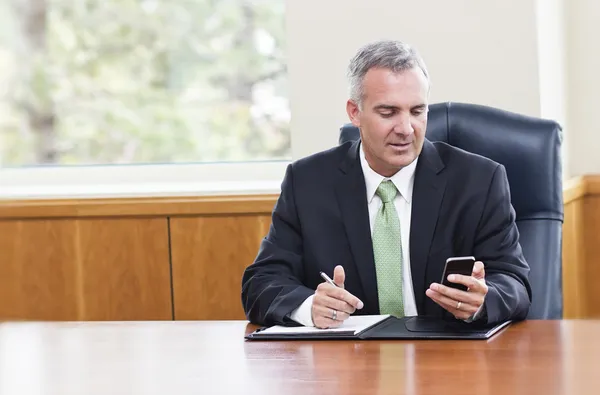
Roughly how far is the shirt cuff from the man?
133 millimetres

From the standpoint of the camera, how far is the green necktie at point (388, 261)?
2.61m

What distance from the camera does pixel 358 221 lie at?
2.64 m

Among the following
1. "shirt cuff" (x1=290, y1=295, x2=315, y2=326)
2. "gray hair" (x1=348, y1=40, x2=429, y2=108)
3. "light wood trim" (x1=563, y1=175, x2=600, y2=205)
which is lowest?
"shirt cuff" (x1=290, y1=295, x2=315, y2=326)

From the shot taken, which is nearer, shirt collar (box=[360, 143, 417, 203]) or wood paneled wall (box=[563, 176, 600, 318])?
shirt collar (box=[360, 143, 417, 203])

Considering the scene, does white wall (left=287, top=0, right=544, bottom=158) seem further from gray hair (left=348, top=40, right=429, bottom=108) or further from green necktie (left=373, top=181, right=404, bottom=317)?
green necktie (left=373, top=181, right=404, bottom=317)

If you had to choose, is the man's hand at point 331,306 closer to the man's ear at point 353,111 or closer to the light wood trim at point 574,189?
the man's ear at point 353,111

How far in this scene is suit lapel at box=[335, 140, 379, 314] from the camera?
2613 millimetres

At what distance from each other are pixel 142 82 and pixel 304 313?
7.72ft

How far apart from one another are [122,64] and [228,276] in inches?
47.7

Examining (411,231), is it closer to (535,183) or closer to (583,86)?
(535,183)

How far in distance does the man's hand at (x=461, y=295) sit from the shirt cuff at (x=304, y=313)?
307 mm

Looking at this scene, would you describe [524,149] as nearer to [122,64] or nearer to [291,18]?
[291,18]

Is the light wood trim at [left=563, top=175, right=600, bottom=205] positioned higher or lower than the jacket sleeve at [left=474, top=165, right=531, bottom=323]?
higher

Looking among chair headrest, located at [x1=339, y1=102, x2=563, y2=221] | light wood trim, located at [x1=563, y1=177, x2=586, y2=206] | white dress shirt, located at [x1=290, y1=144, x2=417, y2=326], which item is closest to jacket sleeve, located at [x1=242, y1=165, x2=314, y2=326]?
white dress shirt, located at [x1=290, y1=144, x2=417, y2=326]
